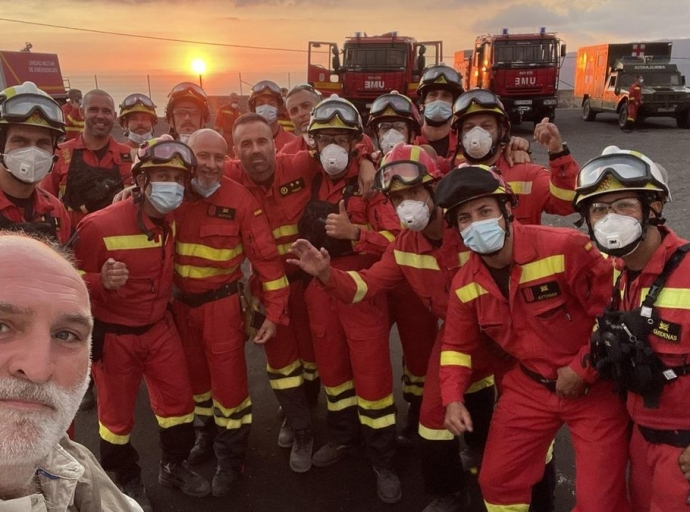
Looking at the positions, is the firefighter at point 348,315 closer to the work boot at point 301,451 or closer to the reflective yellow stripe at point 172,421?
the work boot at point 301,451

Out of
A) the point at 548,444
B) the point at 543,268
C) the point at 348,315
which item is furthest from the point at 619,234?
the point at 348,315

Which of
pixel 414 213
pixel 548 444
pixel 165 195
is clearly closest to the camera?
pixel 548 444

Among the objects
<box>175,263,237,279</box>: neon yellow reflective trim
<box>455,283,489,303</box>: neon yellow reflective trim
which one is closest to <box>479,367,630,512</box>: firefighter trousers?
<box>455,283,489,303</box>: neon yellow reflective trim

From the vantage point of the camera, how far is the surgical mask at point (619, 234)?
2426 mm

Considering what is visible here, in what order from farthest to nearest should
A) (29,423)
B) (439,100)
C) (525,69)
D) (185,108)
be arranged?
(525,69) → (185,108) → (439,100) → (29,423)

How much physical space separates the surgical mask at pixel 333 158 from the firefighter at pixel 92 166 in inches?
93.6

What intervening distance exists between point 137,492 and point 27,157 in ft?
7.27

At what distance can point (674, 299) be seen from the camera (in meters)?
2.29

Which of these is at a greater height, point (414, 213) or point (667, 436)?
point (414, 213)

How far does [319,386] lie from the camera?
4.76 meters

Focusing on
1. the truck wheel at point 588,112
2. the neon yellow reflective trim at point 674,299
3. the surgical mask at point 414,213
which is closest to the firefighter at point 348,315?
the surgical mask at point 414,213

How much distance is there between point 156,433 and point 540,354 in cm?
319

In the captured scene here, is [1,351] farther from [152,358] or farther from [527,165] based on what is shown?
[527,165]

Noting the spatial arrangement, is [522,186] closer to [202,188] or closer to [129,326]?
[202,188]
